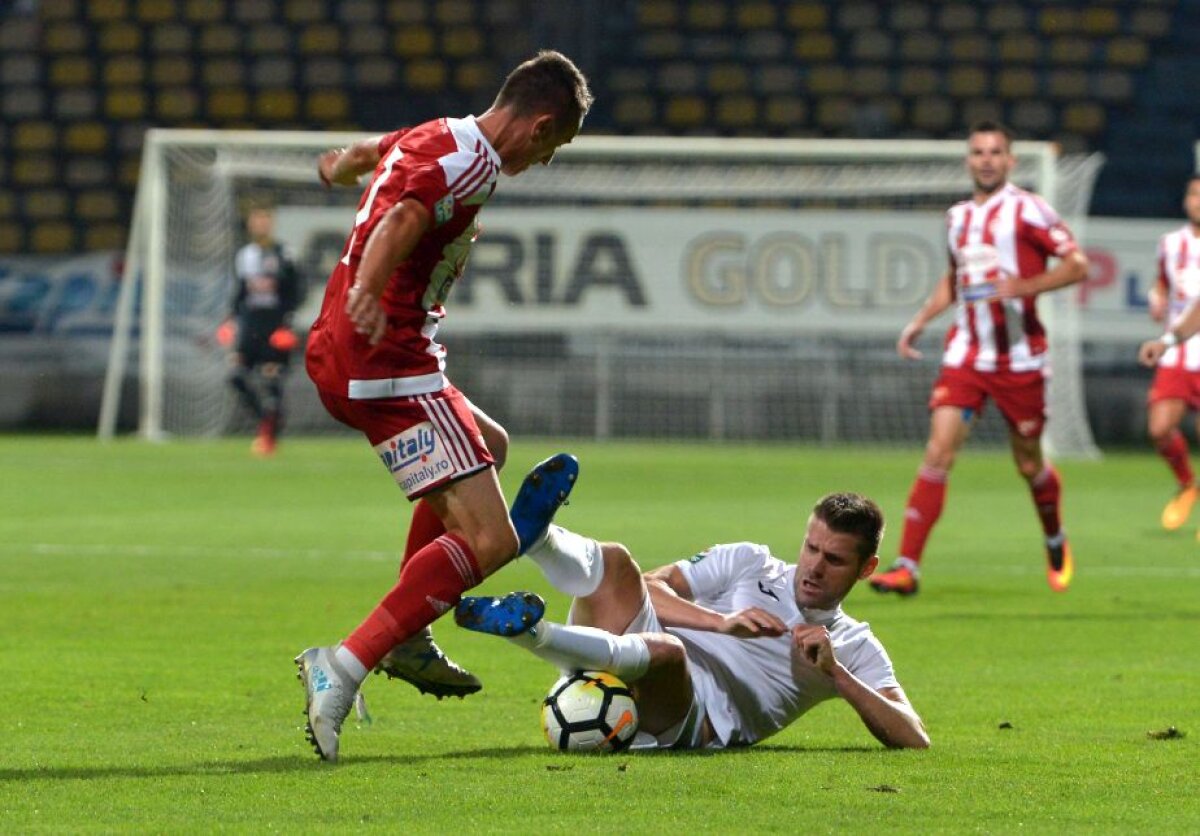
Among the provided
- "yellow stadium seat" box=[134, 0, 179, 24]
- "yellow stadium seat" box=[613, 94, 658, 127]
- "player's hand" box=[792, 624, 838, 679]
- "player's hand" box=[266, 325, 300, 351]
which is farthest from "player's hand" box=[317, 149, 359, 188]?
"yellow stadium seat" box=[134, 0, 179, 24]

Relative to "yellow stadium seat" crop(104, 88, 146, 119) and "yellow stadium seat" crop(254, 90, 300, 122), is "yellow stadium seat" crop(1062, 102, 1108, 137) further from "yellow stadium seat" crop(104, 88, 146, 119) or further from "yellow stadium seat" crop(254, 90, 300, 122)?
"yellow stadium seat" crop(104, 88, 146, 119)

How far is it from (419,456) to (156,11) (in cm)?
2197

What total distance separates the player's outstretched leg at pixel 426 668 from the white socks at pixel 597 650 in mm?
360

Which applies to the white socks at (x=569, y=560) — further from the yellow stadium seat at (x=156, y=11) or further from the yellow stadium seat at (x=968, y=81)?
the yellow stadium seat at (x=156, y=11)

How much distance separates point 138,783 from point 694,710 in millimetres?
1408

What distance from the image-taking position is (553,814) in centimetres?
429

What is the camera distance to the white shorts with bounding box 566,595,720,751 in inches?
210

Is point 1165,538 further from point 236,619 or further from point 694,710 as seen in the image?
point 694,710

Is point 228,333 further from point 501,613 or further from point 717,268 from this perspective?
point 501,613

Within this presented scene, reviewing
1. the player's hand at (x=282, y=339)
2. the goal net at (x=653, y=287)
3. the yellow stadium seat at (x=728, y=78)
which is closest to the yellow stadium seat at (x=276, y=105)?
the goal net at (x=653, y=287)

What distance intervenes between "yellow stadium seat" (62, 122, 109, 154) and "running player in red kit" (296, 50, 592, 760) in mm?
20933

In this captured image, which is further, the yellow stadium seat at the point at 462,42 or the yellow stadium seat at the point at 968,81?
the yellow stadium seat at the point at 462,42

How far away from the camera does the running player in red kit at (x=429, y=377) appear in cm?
499

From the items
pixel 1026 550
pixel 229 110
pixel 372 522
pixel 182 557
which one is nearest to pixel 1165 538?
pixel 1026 550
